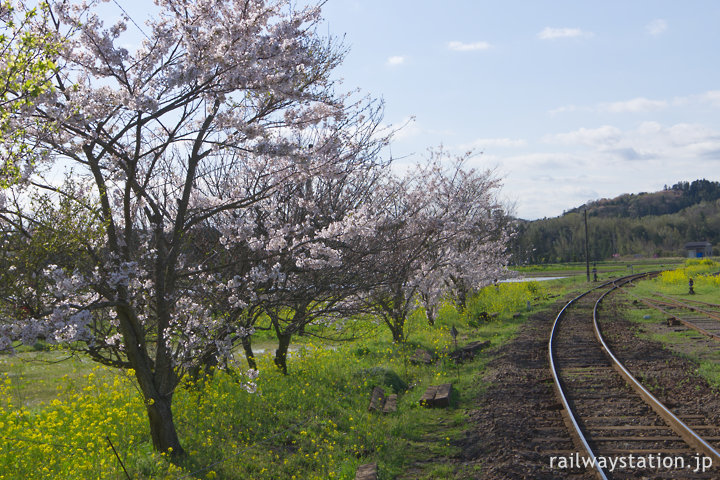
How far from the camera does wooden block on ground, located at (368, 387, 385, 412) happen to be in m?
10.0

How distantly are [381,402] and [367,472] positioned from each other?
3665 millimetres

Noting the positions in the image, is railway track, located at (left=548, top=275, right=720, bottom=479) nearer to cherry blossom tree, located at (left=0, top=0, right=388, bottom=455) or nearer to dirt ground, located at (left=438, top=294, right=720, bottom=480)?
dirt ground, located at (left=438, top=294, right=720, bottom=480)

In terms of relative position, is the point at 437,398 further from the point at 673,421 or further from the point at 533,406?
the point at 673,421

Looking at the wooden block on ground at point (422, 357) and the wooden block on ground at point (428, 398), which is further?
the wooden block on ground at point (422, 357)

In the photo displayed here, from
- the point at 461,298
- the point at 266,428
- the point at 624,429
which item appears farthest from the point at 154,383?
the point at 461,298

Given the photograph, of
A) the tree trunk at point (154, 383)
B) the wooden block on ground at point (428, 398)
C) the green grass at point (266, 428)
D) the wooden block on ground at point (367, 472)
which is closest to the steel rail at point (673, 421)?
the green grass at point (266, 428)

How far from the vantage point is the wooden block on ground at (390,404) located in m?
9.95

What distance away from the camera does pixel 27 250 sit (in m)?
5.55

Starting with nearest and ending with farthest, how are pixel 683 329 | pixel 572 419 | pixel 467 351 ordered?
pixel 572 419
pixel 467 351
pixel 683 329

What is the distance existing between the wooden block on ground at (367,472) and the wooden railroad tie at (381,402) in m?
2.90

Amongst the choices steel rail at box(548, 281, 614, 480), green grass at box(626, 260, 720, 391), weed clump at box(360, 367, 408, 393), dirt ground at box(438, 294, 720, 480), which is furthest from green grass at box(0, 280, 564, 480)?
green grass at box(626, 260, 720, 391)

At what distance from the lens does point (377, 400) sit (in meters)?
10.3

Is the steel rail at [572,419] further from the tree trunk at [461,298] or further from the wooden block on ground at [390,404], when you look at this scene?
the tree trunk at [461,298]

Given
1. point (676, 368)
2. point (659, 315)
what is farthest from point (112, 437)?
point (659, 315)
